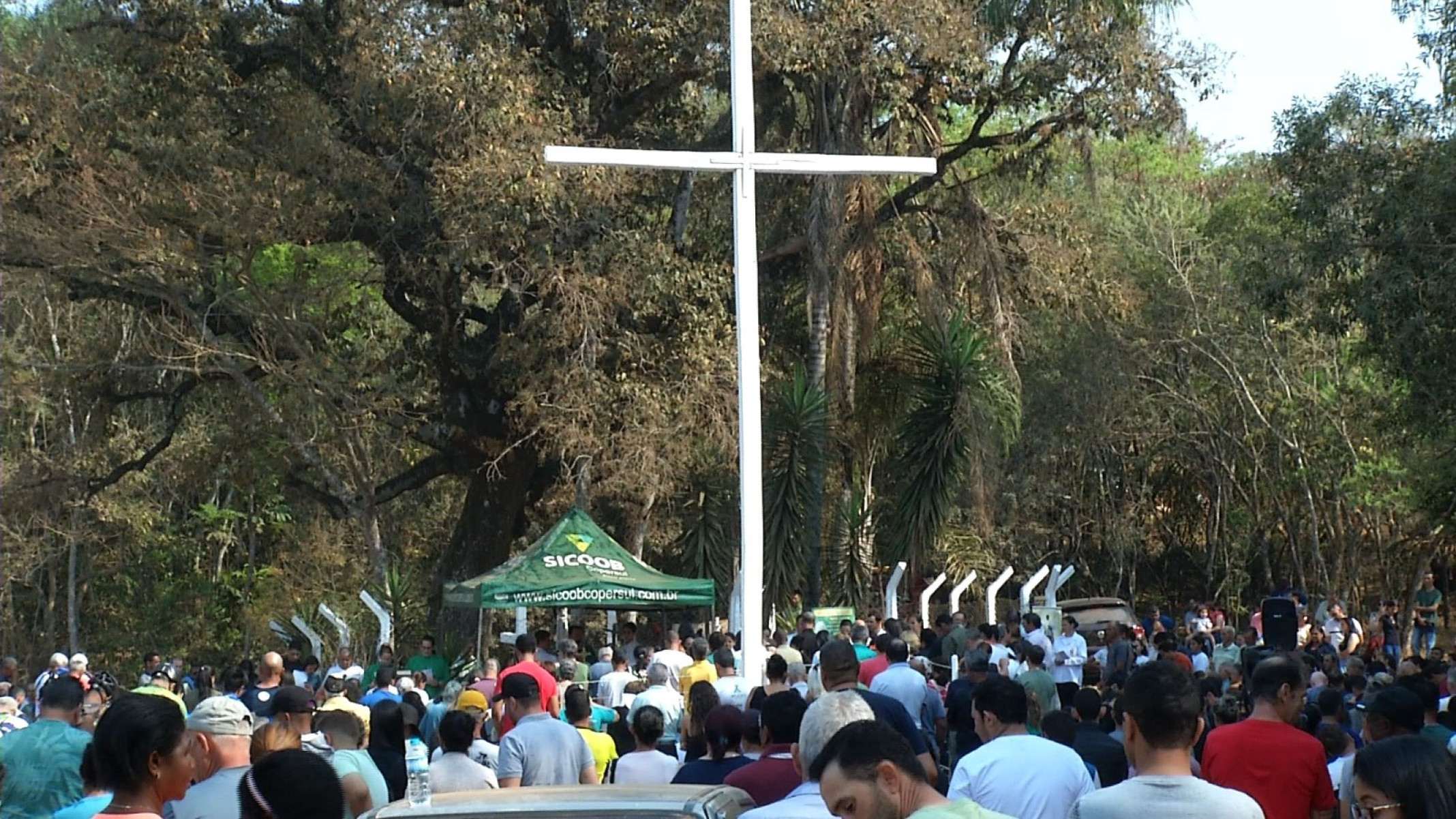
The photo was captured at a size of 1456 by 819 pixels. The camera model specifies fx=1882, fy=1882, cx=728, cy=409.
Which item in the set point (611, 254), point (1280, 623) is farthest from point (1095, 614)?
point (611, 254)

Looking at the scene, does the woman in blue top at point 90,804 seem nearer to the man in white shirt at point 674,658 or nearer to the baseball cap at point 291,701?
the baseball cap at point 291,701

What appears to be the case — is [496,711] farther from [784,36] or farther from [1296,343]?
[1296,343]

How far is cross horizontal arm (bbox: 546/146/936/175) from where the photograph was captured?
15.3 m

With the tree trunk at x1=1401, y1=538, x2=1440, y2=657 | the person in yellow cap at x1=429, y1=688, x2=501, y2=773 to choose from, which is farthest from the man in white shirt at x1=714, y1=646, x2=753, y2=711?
the tree trunk at x1=1401, y1=538, x2=1440, y2=657

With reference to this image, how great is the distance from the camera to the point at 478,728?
11.4 meters

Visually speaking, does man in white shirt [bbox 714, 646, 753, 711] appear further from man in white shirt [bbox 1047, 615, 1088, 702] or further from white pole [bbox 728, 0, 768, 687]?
man in white shirt [bbox 1047, 615, 1088, 702]

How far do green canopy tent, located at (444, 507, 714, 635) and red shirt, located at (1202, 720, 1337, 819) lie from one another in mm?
12702

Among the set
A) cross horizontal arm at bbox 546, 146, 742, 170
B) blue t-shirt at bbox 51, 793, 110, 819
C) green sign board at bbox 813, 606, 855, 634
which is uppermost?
cross horizontal arm at bbox 546, 146, 742, 170

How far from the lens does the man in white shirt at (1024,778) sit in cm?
702

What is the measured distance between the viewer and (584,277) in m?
25.2

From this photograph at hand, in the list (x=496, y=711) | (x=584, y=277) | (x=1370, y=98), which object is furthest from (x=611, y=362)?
(x=496, y=711)

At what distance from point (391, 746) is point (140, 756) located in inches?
181

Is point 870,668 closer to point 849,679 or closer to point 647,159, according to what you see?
point 647,159

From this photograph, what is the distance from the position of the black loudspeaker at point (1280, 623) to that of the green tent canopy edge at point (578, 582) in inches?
278
